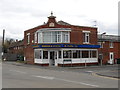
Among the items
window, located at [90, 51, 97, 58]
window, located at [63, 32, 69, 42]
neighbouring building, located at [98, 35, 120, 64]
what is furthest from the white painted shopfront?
neighbouring building, located at [98, 35, 120, 64]

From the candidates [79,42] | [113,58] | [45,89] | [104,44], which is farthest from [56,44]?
[45,89]

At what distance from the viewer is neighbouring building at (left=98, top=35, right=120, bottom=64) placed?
39094 millimetres

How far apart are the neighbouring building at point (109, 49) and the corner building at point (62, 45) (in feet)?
16.0

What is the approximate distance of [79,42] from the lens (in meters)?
33.2

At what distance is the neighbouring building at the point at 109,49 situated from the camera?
39.1 metres

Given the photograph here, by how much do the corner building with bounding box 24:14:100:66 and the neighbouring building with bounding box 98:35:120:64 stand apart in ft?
16.0

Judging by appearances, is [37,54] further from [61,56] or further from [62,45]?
[62,45]

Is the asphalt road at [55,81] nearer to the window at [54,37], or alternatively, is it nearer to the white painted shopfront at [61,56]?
the white painted shopfront at [61,56]

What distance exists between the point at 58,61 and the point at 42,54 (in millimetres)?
2775

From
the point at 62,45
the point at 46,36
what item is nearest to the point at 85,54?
the point at 62,45

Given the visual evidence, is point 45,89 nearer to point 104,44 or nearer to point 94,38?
point 94,38

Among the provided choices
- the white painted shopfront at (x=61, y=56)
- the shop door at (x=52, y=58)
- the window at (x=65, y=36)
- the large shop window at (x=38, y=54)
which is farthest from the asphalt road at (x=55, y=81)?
the large shop window at (x=38, y=54)

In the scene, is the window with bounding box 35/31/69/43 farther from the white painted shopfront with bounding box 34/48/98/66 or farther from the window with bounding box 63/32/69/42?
the white painted shopfront with bounding box 34/48/98/66

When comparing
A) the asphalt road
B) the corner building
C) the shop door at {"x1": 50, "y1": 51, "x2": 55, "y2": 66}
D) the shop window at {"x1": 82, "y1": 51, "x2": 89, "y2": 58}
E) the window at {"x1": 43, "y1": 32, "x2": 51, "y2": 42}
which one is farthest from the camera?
the shop window at {"x1": 82, "y1": 51, "x2": 89, "y2": 58}
